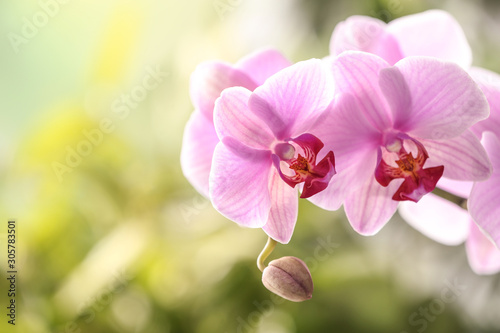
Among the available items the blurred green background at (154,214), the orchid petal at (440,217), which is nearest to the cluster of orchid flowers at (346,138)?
the orchid petal at (440,217)

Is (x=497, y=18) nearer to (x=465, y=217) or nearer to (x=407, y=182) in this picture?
(x=465, y=217)

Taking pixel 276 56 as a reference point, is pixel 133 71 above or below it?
below

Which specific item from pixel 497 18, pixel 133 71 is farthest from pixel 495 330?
pixel 133 71

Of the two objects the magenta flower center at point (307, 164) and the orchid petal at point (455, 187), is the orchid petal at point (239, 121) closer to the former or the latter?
the magenta flower center at point (307, 164)

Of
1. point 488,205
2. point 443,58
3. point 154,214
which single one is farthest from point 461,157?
point 154,214

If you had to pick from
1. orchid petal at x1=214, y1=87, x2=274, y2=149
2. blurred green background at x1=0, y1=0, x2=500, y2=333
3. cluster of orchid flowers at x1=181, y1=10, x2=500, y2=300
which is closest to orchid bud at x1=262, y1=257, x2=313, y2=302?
cluster of orchid flowers at x1=181, y1=10, x2=500, y2=300

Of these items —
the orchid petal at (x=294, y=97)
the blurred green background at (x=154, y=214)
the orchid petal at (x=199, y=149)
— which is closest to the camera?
the orchid petal at (x=294, y=97)
